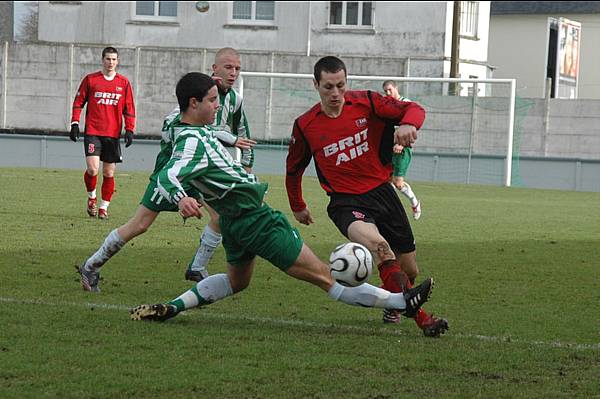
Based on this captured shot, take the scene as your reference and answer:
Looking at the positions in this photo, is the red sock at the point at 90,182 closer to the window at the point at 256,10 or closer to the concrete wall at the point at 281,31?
the concrete wall at the point at 281,31

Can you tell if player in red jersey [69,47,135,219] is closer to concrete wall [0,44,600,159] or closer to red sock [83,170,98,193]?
red sock [83,170,98,193]

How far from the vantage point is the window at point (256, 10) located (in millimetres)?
40062

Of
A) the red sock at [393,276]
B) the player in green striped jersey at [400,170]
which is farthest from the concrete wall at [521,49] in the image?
the red sock at [393,276]

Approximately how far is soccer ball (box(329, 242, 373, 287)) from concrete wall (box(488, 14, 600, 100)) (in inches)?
1758

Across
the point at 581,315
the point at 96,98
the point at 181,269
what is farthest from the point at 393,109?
the point at 96,98

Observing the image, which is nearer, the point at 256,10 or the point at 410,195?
the point at 410,195

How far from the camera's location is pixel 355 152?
743 centimetres

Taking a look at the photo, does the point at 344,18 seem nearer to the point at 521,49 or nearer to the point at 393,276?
the point at 521,49

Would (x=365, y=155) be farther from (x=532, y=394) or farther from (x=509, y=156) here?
(x=509, y=156)

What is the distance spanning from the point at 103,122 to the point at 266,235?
8.68 m

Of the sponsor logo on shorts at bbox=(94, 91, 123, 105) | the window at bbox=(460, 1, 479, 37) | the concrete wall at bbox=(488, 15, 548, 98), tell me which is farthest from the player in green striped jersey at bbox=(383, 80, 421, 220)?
the concrete wall at bbox=(488, 15, 548, 98)

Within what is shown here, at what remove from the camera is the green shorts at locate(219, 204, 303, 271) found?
6.81m

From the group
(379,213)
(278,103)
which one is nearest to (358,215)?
(379,213)

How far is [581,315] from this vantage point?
26.1 feet
